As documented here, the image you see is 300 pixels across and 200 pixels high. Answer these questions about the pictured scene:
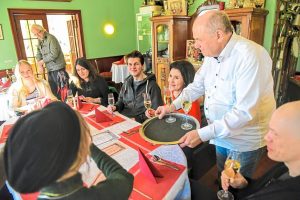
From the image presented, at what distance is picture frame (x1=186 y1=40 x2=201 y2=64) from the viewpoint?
4.61 m

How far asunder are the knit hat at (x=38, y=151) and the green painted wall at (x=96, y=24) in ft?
16.0

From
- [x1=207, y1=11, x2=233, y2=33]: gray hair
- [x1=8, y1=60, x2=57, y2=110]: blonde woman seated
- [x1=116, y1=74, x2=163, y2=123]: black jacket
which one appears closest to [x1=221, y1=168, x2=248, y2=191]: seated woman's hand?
[x1=207, y1=11, x2=233, y2=33]: gray hair

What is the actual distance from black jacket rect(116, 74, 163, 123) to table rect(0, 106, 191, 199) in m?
0.55

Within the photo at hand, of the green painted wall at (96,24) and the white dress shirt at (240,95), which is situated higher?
the green painted wall at (96,24)

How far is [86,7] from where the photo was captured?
5574 mm

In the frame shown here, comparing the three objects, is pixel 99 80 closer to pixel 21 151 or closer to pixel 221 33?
pixel 221 33

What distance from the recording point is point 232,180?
119 cm

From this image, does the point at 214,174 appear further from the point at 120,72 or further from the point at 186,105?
the point at 120,72

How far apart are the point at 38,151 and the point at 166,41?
4633 mm

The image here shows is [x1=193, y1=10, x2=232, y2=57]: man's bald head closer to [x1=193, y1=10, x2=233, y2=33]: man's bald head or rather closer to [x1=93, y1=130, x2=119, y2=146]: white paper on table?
[x1=193, y1=10, x2=233, y2=33]: man's bald head

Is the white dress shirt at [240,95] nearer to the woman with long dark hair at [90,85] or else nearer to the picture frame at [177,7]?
the woman with long dark hair at [90,85]

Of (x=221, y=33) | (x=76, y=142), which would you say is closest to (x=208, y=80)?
(x=221, y=33)

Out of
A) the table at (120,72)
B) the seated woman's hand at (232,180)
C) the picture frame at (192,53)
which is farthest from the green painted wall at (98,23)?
the seated woman's hand at (232,180)

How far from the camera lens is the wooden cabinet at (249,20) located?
3312mm
